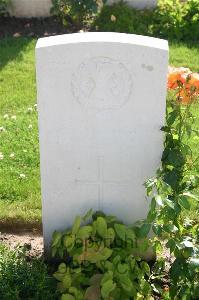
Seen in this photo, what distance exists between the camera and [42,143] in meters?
3.16

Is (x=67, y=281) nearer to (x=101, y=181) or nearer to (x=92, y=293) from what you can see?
(x=92, y=293)

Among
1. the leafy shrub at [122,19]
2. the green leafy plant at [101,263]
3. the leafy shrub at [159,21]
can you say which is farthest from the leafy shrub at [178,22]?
the green leafy plant at [101,263]

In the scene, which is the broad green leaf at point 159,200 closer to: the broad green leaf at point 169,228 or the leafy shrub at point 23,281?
the broad green leaf at point 169,228

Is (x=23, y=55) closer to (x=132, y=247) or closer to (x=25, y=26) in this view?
(x=25, y=26)

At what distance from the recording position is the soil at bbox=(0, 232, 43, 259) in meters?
3.58

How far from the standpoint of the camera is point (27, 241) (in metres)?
3.72

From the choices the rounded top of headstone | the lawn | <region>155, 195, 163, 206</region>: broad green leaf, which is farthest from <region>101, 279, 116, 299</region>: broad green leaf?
the rounded top of headstone

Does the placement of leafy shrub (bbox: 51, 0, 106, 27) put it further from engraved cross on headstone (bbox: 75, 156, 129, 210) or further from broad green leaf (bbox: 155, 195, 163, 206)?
broad green leaf (bbox: 155, 195, 163, 206)

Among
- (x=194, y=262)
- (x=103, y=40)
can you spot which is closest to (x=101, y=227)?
(x=194, y=262)

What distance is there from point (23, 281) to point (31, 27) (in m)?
4.66

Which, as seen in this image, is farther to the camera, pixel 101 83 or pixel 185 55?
pixel 185 55

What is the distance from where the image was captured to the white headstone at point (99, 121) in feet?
9.59

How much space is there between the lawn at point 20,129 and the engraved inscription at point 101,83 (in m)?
1.18

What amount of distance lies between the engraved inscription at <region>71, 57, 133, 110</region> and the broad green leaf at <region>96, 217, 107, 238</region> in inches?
24.0
